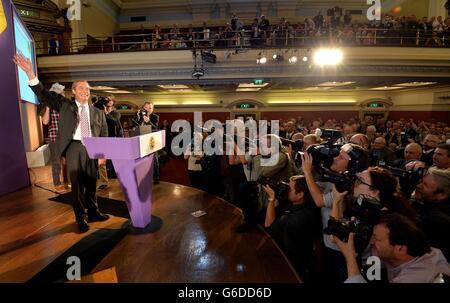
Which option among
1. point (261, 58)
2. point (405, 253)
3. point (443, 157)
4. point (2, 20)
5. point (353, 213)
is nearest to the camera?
point (405, 253)

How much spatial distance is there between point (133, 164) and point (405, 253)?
180 centimetres

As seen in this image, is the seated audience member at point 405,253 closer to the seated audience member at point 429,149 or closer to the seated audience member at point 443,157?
the seated audience member at point 443,157

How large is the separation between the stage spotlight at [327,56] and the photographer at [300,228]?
6168 mm

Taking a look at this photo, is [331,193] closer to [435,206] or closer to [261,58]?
[435,206]

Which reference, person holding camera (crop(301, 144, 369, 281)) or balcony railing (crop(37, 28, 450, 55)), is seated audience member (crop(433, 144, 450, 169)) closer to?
person holding camera (crop(301, 144, 369, 281))

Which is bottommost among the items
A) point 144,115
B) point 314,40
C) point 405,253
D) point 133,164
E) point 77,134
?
point 405,253

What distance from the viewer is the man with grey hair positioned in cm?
148

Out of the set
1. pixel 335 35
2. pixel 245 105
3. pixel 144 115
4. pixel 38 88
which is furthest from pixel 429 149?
pixel 245 105

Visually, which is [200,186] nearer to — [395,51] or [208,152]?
[208,152]

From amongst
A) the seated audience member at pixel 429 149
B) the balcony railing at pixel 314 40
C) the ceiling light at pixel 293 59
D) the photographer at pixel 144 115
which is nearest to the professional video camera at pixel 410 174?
the seated audience member at pixel 429 149

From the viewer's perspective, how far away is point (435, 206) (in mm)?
1689

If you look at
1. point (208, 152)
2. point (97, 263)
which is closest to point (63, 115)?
point (97, 263)

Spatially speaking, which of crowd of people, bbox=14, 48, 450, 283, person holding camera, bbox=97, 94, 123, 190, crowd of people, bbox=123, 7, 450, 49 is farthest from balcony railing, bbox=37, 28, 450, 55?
crowd of people, bbox=14, 48, 450, 283

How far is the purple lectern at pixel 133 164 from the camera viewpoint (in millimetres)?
1976
